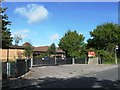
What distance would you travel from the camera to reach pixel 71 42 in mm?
77875

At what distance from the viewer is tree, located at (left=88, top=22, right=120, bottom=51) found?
7331cm

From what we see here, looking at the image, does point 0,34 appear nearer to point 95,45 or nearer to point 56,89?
point 56,89

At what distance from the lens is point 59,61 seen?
6081cm

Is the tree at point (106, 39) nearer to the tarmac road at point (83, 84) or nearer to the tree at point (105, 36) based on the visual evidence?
the tree at point (105, 36)

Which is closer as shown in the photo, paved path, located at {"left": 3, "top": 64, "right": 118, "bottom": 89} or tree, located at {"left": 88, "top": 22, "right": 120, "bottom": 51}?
paved path, located at {"left": 3, "top": 64, "right": 118, "bottom": 89}

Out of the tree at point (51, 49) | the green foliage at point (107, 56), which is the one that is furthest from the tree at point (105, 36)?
the tree at point (51, 49)

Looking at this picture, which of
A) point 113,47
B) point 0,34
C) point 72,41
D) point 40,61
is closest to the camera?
point 0,34

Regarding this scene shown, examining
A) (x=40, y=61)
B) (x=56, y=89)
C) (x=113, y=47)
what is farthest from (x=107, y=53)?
(x=56, y=89)

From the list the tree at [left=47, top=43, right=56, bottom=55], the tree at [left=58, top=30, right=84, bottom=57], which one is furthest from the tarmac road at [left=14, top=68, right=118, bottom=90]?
the tree at [left=47, top=43, right=56, bottom=55]

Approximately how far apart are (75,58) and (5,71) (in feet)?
140

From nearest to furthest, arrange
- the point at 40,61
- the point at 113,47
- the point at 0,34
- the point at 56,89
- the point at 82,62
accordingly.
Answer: the point at 56,89
the point at 0,34
the point at 40,61
the point at 82,62
the point at 113,47

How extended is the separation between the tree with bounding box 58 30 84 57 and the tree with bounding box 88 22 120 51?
12.0 ft

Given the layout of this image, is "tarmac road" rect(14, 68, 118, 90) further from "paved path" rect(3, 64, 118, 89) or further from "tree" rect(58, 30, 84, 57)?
"tree" rect(58, 30, 84, 57)

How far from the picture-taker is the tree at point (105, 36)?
73.3m
